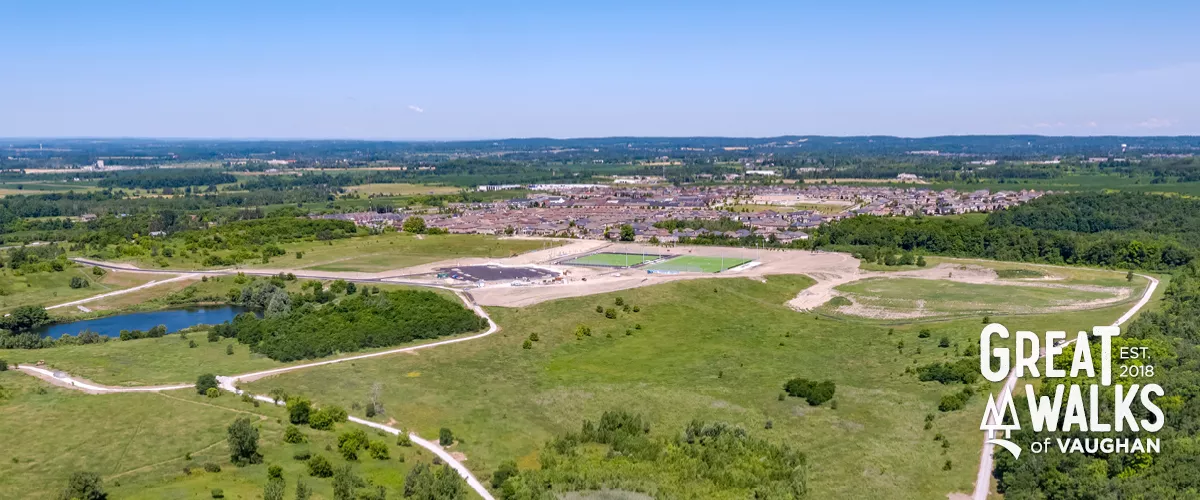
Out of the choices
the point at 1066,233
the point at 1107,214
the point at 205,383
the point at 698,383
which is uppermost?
the point at 1107,214

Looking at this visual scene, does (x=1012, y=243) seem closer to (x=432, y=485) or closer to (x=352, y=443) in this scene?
(x=352, y=443)

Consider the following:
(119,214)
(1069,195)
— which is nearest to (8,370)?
(119,214)

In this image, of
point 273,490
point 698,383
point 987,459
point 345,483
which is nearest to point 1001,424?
point 987,459

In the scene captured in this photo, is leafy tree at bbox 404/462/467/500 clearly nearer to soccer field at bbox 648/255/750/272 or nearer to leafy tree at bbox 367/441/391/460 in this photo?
leafy tree at bbox 367/441/391/460

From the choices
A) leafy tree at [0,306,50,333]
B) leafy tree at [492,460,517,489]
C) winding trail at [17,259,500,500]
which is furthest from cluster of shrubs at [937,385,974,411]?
leafy tree at [0,306,50,333]

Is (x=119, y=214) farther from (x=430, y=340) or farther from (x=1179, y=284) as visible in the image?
(x=1179, y=284)
